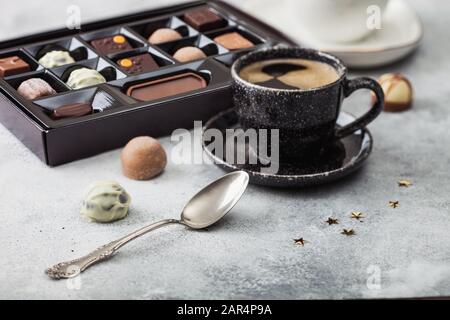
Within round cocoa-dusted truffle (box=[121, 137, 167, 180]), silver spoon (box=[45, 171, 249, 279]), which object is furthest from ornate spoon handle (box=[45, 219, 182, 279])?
round cocoa-dusted truffle (box=[121, 137, 167, 180])

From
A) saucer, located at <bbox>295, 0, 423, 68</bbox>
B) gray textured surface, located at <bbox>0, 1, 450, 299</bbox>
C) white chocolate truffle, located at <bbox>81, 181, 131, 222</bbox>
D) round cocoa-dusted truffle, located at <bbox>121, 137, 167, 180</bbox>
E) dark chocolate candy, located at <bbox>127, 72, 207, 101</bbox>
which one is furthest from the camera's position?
saucer, located at <bbox>295, 0, 423, 68</bbox>

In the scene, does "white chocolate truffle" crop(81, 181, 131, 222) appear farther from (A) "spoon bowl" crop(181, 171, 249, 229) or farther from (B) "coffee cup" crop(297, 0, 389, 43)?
(B) "coffee cup" crop(297, 0, 389, 43)

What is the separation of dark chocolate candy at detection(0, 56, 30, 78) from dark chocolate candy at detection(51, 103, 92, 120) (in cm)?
16

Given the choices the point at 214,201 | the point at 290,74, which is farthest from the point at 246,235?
the point at 290,74

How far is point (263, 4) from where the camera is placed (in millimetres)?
1873

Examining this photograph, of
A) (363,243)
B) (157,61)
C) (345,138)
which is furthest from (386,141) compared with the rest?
(157,61)

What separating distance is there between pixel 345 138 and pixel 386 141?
89 millimetres

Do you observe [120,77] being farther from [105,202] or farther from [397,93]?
[397,93]

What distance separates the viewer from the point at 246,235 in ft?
3.93

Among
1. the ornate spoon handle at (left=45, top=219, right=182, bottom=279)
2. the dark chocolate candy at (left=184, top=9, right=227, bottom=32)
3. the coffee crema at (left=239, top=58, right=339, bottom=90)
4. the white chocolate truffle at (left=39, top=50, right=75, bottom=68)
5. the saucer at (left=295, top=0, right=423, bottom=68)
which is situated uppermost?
the coffee crema at (left=239, top=58, right=339, bottom=90)

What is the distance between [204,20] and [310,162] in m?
0.48

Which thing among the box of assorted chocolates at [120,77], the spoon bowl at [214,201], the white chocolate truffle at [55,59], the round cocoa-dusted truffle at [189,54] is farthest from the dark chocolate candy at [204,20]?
the spoon bowl at [214,201]

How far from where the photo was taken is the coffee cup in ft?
5.40

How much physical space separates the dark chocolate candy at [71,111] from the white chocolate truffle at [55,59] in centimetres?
17
